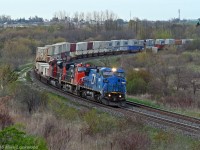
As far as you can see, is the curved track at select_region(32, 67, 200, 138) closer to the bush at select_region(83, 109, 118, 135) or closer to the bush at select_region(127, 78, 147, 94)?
the bush at select_region(83, 109, 118, 135)

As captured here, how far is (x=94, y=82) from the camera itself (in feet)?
81.1

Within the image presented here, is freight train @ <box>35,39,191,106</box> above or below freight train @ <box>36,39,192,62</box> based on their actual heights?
below

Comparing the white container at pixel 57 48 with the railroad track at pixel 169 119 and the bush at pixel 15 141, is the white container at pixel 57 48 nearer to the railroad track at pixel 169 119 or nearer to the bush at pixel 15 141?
the railroad track at pixel 169 119

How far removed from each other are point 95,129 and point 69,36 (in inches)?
3772

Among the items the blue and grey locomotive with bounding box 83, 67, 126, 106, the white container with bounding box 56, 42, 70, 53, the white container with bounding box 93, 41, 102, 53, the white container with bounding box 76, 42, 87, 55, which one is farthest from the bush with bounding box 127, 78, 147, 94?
the white container with bounding box 93, 41, 102, 53

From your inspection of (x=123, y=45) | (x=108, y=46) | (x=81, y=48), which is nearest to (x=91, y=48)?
(x=81, y=48)

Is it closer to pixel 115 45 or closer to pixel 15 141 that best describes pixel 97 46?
pixel 115 45

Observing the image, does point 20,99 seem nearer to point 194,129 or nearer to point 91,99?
point 91,99

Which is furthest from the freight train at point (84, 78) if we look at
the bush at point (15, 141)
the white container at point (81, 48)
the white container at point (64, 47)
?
the bush at point (15, 141)

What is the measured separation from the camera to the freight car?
23.4m

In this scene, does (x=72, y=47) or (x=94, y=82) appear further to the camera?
(x=72, y=47)

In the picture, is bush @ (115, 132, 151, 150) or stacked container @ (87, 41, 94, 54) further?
stacked container @ (87, 41, 94, 54)

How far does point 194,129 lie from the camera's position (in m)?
16.2

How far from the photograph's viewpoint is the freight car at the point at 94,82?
76.7 ft
